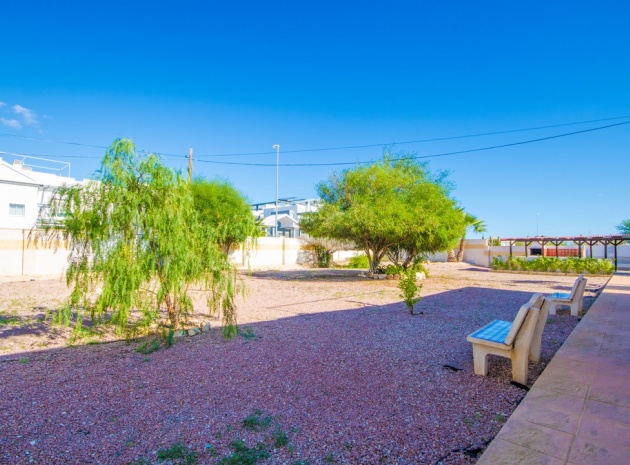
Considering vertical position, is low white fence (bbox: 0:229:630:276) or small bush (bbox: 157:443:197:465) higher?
low white fence (bbox: 0:229:630:276)

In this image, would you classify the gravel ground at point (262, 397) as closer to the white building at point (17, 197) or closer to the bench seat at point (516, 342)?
the bench seat at point (516, 342)

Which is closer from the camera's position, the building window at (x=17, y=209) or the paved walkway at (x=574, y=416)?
the paved walkway at (x=574, y=416)

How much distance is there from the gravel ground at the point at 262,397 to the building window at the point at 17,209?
23.7 metres

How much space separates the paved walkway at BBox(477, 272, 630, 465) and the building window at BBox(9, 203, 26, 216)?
1237 inches

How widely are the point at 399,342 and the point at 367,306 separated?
3570 millimetres

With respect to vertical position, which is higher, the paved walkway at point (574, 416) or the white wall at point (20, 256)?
the white wall at point (20, 256)

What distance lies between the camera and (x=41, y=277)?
15.7 metres

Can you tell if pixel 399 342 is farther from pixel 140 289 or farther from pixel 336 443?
pixel 140 289

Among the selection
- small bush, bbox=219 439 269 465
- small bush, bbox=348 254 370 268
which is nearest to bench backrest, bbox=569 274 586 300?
small bush, bbox=219 439 269 465

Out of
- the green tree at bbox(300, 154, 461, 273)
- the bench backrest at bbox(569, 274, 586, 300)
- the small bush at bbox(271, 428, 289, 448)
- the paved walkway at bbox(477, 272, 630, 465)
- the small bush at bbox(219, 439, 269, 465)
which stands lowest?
the small bush at bbox(219, 439, 269, 465)

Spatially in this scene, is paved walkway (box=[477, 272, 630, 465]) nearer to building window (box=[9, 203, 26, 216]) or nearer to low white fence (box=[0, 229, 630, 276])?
low white fence (box=[0, 229, 630, 276])

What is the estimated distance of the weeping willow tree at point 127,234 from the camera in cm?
495

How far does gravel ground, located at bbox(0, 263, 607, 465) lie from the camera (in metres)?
2.76

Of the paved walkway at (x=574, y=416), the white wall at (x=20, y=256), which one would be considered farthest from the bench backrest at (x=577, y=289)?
the white wall at (x=20, y=256)
